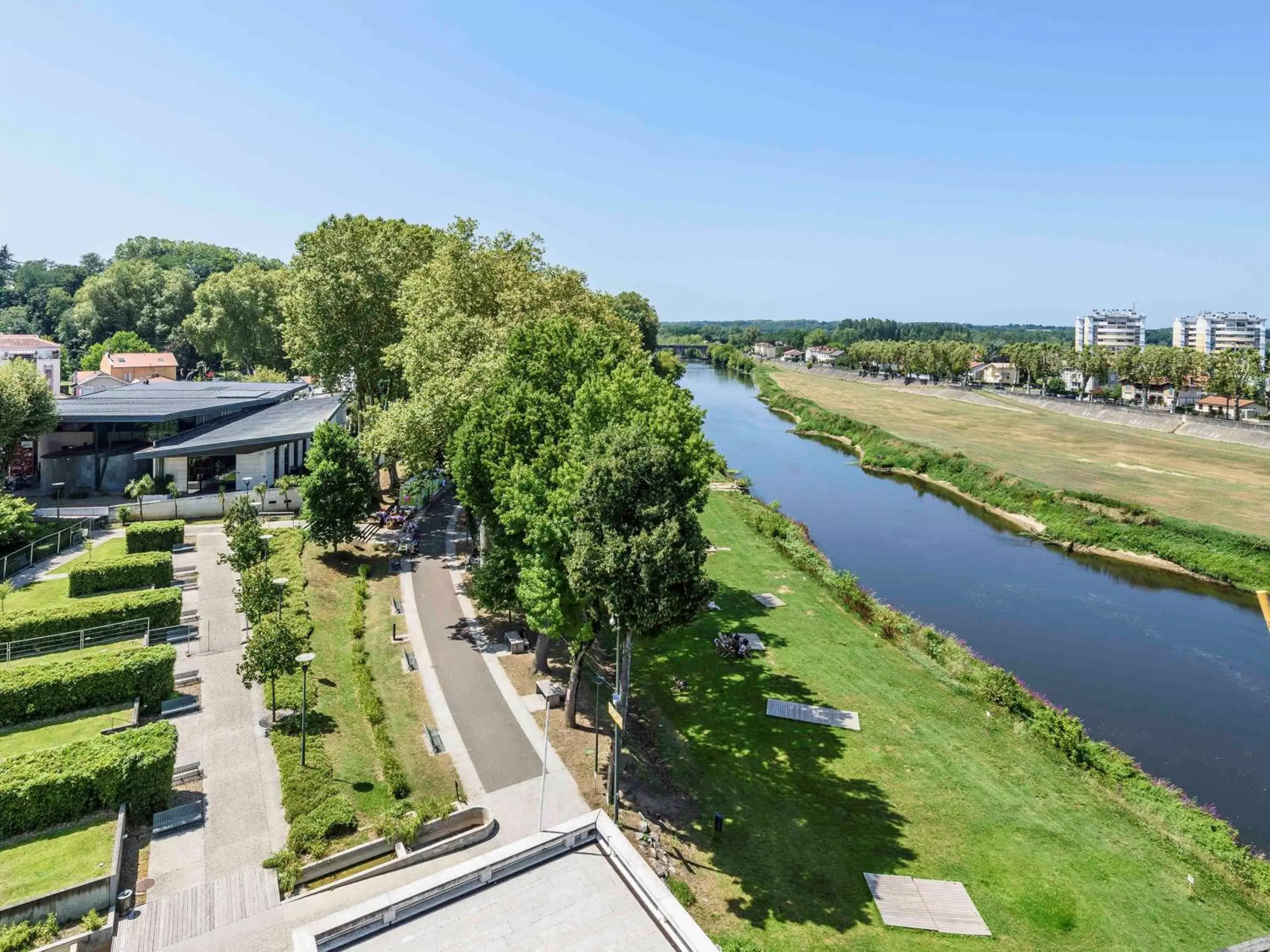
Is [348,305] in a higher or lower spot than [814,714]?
higher

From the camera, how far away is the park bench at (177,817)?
18.8 meters

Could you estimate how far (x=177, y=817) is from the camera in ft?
62.7

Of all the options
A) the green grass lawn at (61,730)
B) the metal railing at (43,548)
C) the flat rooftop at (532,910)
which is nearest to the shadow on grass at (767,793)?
the flat rooftop at (532,910)

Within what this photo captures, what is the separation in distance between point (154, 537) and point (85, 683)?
16.3 metres

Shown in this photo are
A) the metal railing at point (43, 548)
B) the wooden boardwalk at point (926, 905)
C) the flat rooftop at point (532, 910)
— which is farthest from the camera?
the metal railing at point (43, 548)

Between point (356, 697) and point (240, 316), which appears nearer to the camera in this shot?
point (356, 697)

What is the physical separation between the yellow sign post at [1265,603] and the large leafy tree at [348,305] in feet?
184

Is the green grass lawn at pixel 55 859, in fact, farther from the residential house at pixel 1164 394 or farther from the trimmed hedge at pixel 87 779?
the residential house at pixel 1164 394

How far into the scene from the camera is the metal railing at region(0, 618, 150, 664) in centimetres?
2602

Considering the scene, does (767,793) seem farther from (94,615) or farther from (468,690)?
(94,615)

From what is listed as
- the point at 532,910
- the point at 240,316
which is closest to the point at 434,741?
the point at 532,910

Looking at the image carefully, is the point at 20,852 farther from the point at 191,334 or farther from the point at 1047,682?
the point at 191,334

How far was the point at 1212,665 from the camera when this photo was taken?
36.2m

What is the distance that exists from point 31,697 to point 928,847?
26611 millimetres
